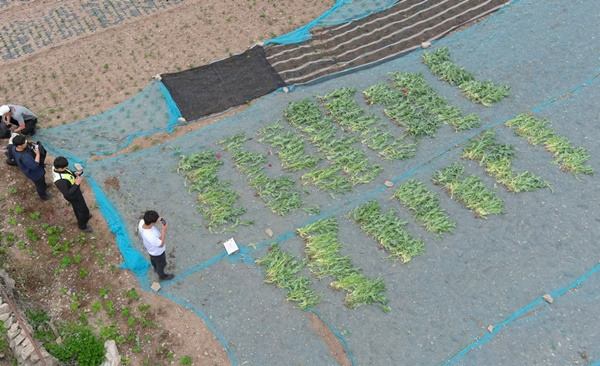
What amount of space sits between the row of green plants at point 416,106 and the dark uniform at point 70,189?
5.32 meters

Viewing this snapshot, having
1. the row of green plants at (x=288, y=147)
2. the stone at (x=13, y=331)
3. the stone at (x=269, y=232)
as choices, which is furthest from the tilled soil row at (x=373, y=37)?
the stone at (x=13, y=331)

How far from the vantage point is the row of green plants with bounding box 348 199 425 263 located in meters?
7.37

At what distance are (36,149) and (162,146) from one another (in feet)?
6.48

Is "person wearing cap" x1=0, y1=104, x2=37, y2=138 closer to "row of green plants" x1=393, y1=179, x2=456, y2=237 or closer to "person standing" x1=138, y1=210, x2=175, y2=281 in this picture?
"person standing" x1=138, y1=210, x2=175, y2=281

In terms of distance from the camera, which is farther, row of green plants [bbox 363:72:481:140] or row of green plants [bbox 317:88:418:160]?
row of green plants [bbox 363:72:481:140]

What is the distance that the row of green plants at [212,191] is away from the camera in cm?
774

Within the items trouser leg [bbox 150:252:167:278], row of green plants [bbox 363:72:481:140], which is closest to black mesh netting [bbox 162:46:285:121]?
row of green plants [bbox 363:72:481:140]

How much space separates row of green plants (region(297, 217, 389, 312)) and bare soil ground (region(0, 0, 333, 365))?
1.80 m

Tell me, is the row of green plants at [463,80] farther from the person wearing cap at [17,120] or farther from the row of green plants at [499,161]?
the person wearing cap at [17,120]

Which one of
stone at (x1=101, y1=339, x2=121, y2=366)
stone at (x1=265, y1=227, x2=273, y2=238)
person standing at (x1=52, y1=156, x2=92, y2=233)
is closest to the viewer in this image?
stone at (x1=101, y1=339, x2=121, y2=366)

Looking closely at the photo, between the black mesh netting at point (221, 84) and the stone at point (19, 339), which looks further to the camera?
the black mesh netting at point (221, 84)

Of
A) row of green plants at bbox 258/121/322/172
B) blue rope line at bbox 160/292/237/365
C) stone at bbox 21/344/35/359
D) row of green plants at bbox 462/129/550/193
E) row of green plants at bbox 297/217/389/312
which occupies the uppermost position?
row of green plants at bbox 258/121/322/172

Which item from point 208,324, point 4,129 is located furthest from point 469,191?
point 4,129

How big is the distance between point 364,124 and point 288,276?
3360 mm
